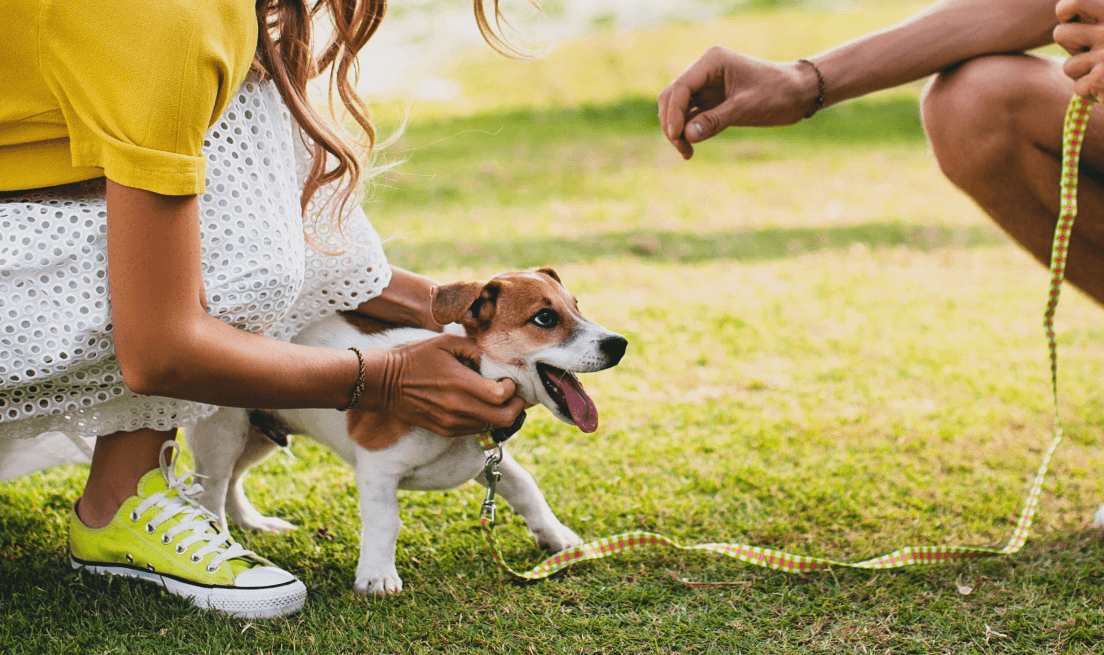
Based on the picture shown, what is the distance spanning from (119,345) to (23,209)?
33 centimetres

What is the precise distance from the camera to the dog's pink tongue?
2098mm

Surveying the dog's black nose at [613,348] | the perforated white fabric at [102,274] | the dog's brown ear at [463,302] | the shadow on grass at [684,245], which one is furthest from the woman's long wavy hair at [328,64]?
the shadow on grass at [684,245]

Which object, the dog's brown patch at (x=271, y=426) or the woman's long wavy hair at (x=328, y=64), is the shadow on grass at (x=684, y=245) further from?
the woman's long wavy hair at (x=328, y=64)

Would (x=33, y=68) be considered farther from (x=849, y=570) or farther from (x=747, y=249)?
(x=747, y=249)

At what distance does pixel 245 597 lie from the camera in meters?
2.00

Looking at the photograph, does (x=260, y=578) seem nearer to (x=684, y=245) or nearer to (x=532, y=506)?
(x=532, y=506)

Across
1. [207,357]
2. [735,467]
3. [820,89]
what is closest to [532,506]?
[735,467]

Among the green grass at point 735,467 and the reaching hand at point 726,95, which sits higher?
the reaching hand at point 726,95

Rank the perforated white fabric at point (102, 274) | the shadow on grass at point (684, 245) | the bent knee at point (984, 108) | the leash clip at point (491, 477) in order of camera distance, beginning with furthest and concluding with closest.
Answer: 1. the shadow on grass at point (684, 245)
2. the bent knee at point (984, 108)
3. the leash clip at point (491, 477)
4. the perforated white fabric at point (102, 274)

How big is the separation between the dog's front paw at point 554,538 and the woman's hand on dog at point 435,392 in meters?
0.37

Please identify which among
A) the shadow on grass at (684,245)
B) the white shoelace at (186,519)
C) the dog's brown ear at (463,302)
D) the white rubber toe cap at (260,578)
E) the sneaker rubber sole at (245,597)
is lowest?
the shadow on grass at (684,245)

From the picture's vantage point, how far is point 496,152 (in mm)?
7188

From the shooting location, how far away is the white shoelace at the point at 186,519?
2.06 meters

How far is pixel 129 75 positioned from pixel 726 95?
134cm
